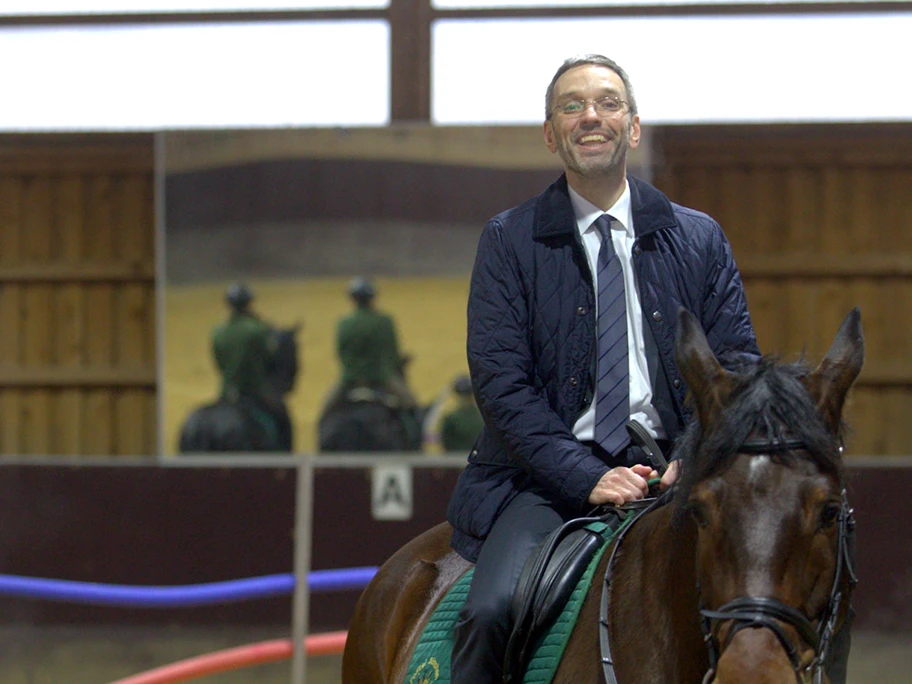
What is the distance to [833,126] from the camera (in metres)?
9.63

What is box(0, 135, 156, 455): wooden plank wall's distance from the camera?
10.1 metres

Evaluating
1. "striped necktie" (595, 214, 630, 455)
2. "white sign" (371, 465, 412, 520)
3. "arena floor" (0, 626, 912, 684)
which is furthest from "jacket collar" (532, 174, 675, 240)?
"arena floor" (0, 626, 912, 684)

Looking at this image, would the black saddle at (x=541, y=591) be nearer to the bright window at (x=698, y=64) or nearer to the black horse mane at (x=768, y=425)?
the black horse mane at (x=768, y=425)

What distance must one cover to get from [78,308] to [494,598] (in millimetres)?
8188

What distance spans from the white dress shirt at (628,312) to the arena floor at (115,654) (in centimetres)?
505

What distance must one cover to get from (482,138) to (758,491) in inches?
258

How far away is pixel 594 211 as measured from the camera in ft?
9.81

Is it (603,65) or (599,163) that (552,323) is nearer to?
(599,163)

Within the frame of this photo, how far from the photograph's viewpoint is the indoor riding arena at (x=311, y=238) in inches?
301

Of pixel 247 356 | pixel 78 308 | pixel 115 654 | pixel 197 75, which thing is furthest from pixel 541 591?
pixel 78 308

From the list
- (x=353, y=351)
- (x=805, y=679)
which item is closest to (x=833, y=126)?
(x=353, y=351)

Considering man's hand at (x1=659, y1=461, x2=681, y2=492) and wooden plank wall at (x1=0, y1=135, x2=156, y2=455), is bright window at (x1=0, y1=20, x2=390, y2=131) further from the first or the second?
man's hand at (x1=659, y1=461, x2=681, y2=492)

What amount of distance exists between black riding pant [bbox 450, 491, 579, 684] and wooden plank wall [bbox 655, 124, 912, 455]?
24.3 feet

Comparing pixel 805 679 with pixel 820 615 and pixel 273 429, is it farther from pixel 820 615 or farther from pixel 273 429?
pixel 273 429
